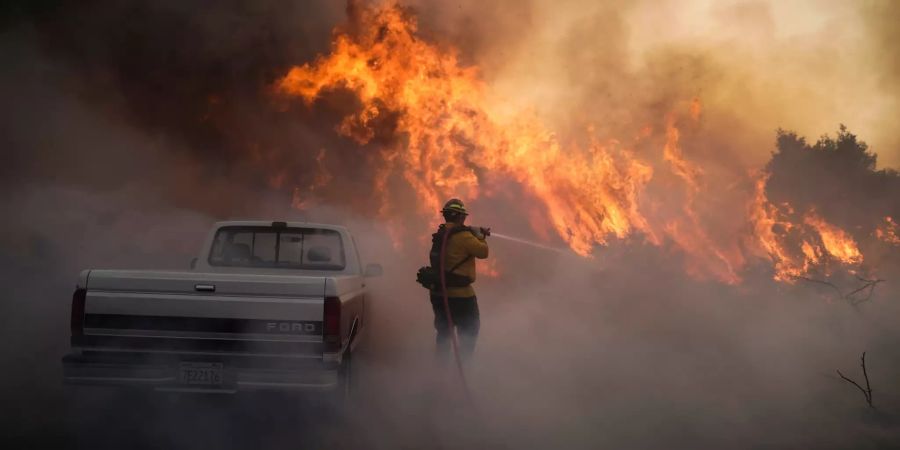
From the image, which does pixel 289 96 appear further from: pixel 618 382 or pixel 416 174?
pixel 618 382

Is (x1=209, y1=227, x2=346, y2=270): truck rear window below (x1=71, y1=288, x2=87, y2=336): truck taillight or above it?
above

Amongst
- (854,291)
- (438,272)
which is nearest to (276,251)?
(438,272)

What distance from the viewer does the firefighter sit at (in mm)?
7961

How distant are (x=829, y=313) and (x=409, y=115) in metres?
8.88

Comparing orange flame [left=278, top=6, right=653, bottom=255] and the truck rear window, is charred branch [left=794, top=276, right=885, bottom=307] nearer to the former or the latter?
orange flame [left=278, top=6, right=653, bottom=255]

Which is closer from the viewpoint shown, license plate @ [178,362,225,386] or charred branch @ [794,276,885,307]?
license plate @ [178,362,225,386]

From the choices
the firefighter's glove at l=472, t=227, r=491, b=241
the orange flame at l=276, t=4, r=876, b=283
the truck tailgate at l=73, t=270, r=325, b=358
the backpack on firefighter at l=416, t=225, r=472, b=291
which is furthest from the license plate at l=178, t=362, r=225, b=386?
the orange flame at l=276, t=4, r=876, b=283

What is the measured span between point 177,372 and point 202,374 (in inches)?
7.5

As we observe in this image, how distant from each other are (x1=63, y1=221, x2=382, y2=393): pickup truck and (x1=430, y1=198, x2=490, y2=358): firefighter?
7.65 ft

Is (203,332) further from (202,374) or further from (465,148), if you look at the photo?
(465,148)

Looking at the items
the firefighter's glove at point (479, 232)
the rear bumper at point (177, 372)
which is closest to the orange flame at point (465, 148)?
the firefighter's glove at point (479, 232)

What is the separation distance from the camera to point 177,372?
5.66 metres

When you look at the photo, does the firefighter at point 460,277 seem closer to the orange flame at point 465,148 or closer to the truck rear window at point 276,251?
the truck rear window at point 276,251

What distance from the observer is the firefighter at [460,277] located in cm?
796
